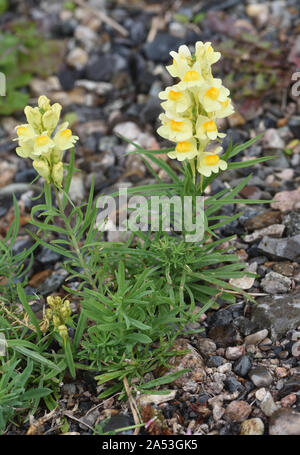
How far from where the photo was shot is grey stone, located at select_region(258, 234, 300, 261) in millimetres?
2945

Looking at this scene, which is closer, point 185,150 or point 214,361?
point 185,150

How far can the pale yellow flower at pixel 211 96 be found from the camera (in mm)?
2182

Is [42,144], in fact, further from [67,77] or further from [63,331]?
[67,77]

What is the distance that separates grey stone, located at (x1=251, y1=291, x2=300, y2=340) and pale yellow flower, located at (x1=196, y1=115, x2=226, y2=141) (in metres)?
0.89

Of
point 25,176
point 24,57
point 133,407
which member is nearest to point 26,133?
point 133,407

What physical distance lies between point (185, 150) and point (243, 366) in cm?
94

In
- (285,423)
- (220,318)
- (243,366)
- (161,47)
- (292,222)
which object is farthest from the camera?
(161,47)

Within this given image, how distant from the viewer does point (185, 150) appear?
227 centimetres

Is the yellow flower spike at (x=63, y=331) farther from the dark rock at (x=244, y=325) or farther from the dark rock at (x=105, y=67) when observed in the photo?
the dark rock at (x=105, y=67)

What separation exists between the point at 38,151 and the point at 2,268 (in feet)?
2.42

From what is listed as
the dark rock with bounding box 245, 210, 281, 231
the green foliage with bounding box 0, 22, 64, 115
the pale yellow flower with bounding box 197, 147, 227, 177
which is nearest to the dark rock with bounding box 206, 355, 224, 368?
the pale yellow flower with bounding box 197, 147, 227, 177

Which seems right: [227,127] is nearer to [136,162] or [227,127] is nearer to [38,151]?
[136,162]

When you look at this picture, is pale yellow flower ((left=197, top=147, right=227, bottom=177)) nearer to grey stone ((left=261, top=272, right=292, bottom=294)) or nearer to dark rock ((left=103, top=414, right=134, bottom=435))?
grey stone ((left=261, top=272, right=292, bottom=294))

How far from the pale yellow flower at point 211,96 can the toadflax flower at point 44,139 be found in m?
0.52
